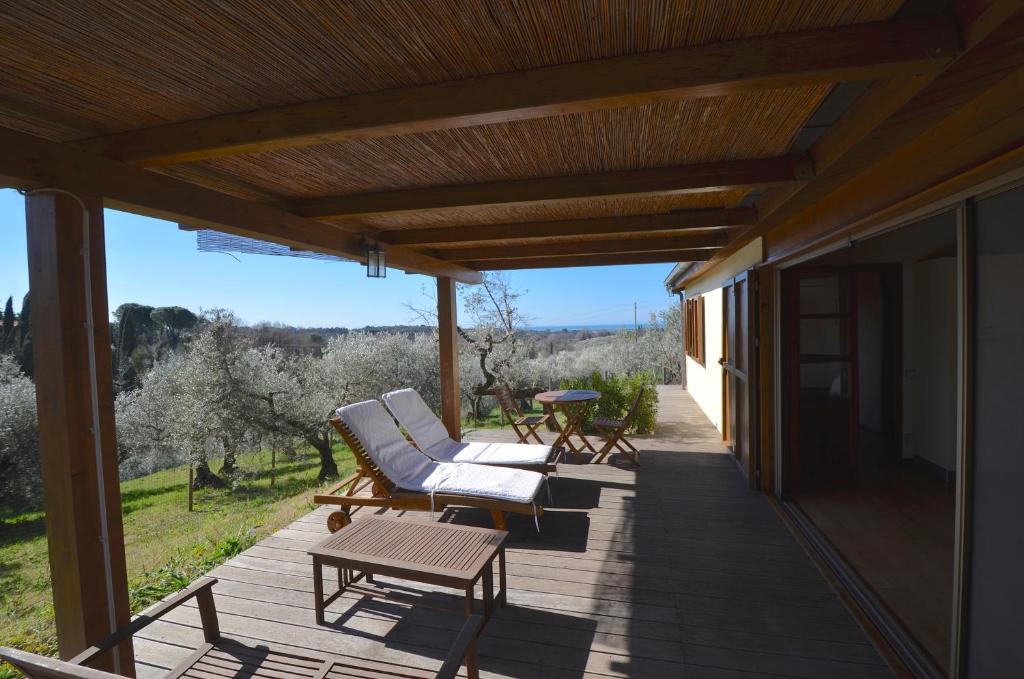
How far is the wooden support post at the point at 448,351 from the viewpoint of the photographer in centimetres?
616

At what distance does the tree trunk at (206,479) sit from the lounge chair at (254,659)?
32.3 feet

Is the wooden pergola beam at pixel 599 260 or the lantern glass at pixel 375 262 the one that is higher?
the wooden pergola beam at pixel 599 260

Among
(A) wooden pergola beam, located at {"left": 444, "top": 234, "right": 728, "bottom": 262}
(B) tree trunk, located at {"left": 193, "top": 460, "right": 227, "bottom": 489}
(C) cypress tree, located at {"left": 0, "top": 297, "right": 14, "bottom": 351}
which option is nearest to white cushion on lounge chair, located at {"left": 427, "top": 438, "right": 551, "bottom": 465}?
(A) wooden pergola beam, located at {"left": 444, "top": 234, "right": 728, "bottom": 262}

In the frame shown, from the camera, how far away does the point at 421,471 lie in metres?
4.19

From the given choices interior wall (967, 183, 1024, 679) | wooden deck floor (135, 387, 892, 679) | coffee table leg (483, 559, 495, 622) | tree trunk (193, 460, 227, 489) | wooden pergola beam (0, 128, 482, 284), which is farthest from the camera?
tree trunk (193, 460, 227, 489)

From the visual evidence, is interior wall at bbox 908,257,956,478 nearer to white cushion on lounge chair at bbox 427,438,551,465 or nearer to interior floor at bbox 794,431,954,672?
interior floor at bbox 794,431,954,672

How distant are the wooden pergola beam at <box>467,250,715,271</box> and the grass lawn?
3.39 meters

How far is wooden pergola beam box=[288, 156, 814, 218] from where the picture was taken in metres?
2.73

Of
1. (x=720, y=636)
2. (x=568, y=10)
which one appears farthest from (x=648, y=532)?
(x=568, y=10)

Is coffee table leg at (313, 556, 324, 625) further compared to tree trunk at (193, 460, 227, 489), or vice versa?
tree trunk at (193, 460, 227, 489)

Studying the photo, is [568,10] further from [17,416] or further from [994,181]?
[17,416]

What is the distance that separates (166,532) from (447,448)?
6418 mm

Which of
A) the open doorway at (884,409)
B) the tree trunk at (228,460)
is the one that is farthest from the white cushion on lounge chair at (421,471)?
the tree trunk at (228,460)

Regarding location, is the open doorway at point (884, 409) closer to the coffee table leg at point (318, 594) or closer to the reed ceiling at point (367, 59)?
the reed ceiling at point (367, 59)
